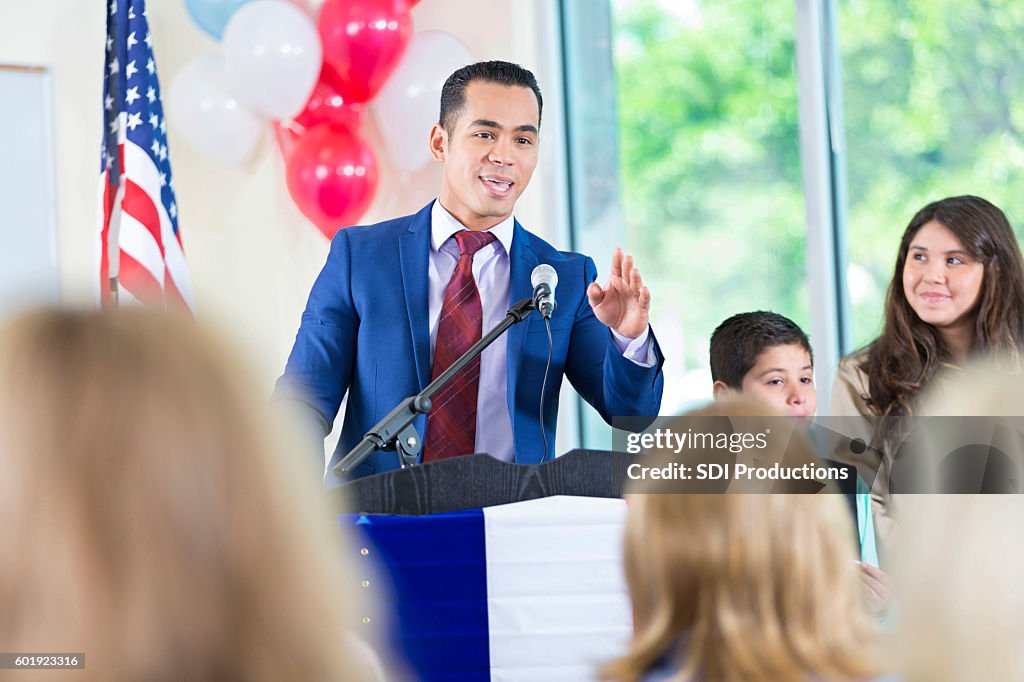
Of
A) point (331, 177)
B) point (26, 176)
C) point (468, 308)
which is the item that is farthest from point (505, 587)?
point (26, 176)

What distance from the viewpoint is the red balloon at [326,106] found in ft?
12.2

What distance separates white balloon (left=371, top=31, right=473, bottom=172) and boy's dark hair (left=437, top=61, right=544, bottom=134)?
3.12 ft

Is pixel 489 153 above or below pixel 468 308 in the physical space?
Result: above

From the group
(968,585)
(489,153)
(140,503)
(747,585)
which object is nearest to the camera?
(140,503)

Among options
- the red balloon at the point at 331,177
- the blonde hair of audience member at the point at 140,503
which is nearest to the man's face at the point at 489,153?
the red balloon at the point at 331,177

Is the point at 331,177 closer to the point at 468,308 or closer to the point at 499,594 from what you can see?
the point at 468,308

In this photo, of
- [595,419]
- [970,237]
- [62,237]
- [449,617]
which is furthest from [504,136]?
[595,419]

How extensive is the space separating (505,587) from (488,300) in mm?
1079

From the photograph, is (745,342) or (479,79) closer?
(745,342)

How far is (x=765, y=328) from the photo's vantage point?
2.54 meters

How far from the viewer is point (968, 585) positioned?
0.83 meters

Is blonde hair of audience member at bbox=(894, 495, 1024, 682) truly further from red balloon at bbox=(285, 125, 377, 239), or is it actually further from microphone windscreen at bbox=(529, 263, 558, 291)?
red balloon at bbox=(285, 125, 377, 239)

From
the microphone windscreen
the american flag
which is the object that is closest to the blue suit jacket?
the microphone windscreen

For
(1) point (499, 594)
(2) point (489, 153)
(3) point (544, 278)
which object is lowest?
(1) point (499, 594)
